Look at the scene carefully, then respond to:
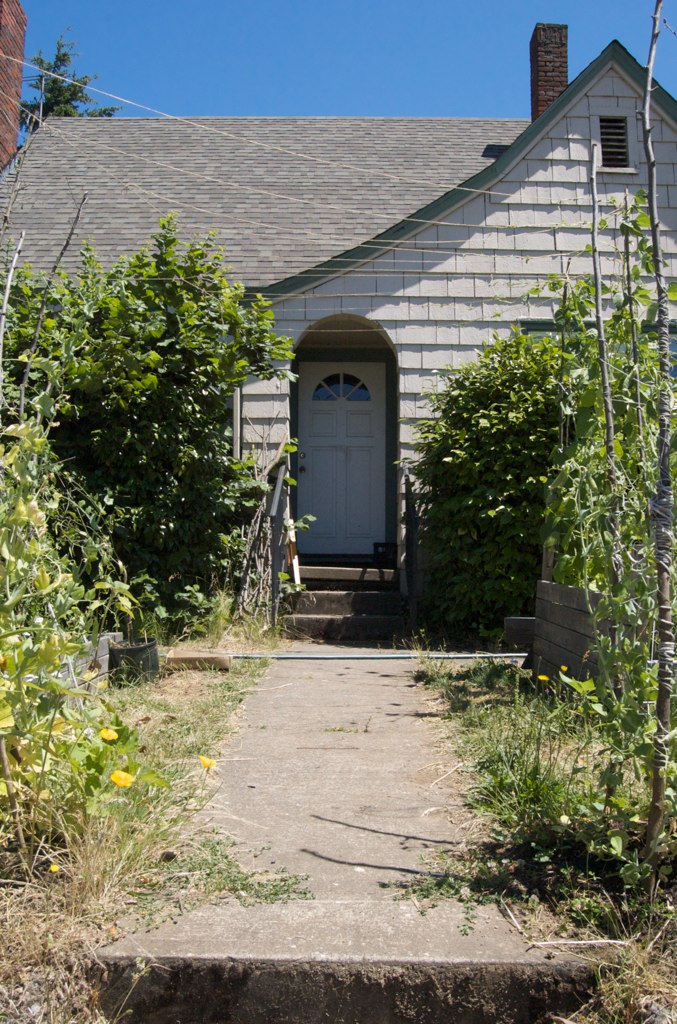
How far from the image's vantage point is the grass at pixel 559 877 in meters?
2.30

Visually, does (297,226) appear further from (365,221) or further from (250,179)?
(250,179)

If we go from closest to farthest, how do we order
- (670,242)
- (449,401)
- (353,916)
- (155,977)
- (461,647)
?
(155,977) < (353,916) < (461,647) < (449,401) < (670,242)

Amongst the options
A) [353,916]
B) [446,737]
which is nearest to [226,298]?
[446,737]

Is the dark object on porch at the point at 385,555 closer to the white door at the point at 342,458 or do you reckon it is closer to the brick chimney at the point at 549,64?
the white door at the point at 342,458

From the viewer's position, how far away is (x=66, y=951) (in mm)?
2348

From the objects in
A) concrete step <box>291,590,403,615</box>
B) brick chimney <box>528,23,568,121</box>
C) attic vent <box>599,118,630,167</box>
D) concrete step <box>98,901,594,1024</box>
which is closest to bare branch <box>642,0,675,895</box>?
concrete step <box>98,901,594,1024</box>

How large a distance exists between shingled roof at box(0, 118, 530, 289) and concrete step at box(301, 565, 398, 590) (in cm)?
304

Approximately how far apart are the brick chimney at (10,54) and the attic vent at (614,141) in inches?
278

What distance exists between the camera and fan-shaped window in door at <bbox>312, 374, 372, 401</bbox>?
1080cm

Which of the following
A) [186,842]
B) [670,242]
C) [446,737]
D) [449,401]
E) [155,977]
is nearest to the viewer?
[155,977]

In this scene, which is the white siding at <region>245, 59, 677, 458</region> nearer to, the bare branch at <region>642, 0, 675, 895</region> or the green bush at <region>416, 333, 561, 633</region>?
the green bush at <region>416, 333, 561, 633</region>

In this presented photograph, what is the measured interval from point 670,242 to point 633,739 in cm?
803

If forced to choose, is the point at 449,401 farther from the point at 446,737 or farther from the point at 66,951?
the point at 66,951

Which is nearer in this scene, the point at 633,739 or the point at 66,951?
the point at 66,951
